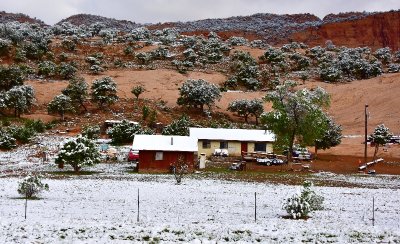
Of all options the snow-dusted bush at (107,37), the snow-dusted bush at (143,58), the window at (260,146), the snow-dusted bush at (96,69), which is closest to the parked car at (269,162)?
the window at (260,146)

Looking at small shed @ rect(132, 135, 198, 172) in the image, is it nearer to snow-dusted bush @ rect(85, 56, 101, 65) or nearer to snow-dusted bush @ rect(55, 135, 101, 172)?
snow-dusted bush @ rect(55, 135, 101, 172)

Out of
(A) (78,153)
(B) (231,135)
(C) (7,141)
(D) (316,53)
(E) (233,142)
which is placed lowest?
(A) (78,153)

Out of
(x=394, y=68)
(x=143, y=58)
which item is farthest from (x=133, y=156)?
(x=394, y=68)

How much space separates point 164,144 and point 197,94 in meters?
34.2

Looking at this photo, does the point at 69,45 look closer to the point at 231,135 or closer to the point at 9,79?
the point at 9,79

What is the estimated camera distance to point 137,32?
152 m

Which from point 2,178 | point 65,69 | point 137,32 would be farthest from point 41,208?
point 137,32

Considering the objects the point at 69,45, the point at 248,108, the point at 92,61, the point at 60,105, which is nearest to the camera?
the point at 60,105

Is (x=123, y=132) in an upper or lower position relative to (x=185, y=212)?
upper

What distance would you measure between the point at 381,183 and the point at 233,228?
24640 millimetres

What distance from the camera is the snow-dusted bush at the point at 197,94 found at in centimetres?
8450

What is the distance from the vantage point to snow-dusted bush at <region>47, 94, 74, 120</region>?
2997 inches

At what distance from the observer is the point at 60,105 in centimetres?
7606

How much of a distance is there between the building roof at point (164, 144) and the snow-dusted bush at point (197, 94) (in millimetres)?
32914
